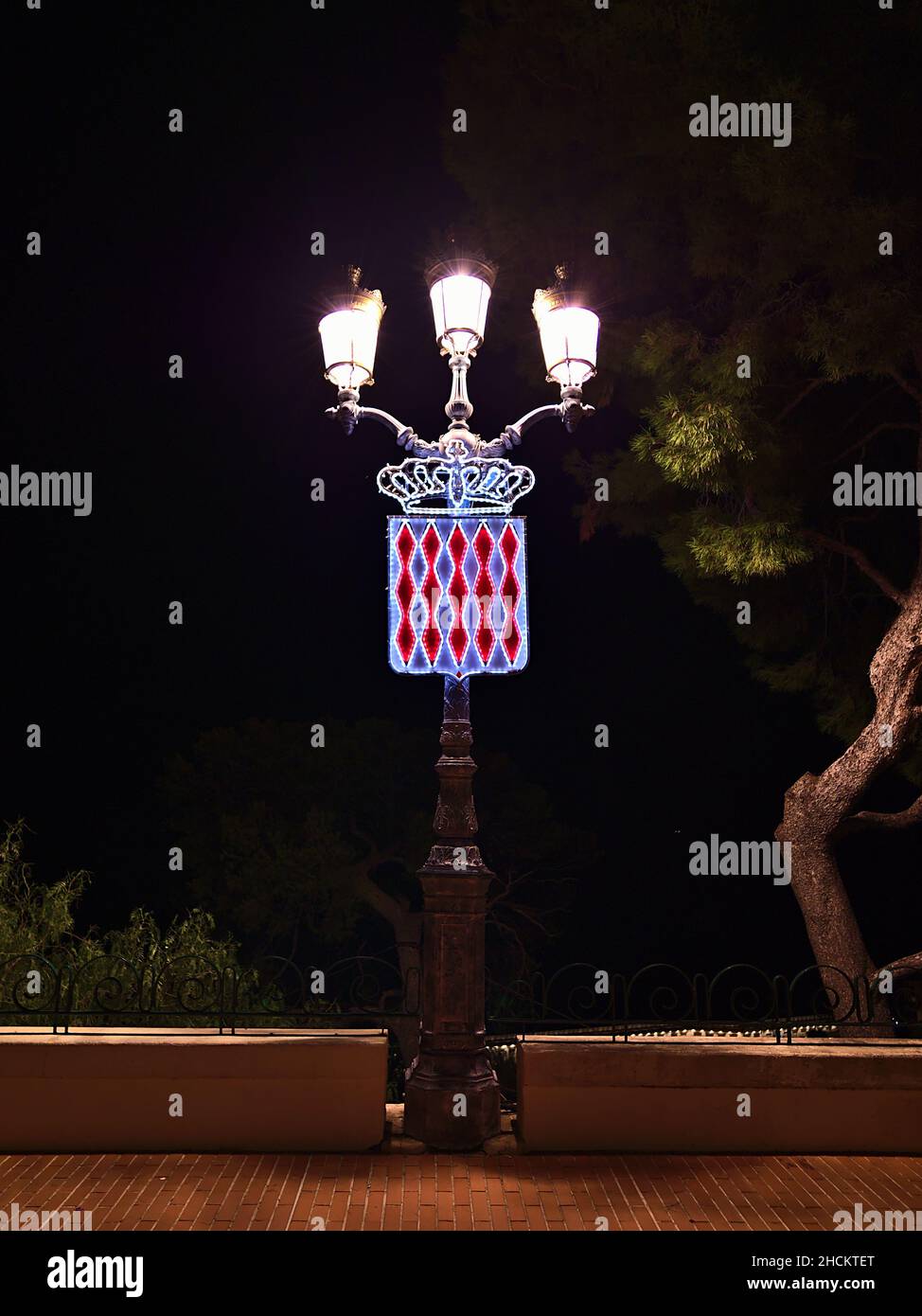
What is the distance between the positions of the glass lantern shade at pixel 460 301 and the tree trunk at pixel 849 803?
5040 mm

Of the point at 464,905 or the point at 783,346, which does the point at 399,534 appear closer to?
the point at 464,905

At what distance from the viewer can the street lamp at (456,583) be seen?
5695 millimetres

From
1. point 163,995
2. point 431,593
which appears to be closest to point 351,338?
point 431,593

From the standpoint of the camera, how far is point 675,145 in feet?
27.0

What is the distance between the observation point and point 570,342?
5.92 metres

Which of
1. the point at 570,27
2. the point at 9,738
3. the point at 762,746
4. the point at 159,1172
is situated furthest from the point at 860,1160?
the point at 9,738

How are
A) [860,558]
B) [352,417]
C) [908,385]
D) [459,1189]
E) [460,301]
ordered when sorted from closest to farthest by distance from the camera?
[459,1189] → [460,301] → [352,417] → [908,385] → [860,558]

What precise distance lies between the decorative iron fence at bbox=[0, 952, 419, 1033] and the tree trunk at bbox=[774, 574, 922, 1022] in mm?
3737

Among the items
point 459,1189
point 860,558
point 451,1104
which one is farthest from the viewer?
point 860,558

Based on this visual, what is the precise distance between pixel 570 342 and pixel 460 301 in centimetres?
63

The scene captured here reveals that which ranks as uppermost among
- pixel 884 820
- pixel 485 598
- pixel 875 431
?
pixel 875 431

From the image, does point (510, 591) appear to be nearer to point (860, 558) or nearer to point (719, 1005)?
point (860, 558)

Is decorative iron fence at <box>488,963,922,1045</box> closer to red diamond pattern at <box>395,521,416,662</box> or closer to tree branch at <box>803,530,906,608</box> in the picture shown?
red diamond pattern at <box>395,521,416,662</box>

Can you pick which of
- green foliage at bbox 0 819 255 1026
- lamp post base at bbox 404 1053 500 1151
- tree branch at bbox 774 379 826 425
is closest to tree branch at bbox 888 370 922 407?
tree branch at bbox 774 379 826 425
